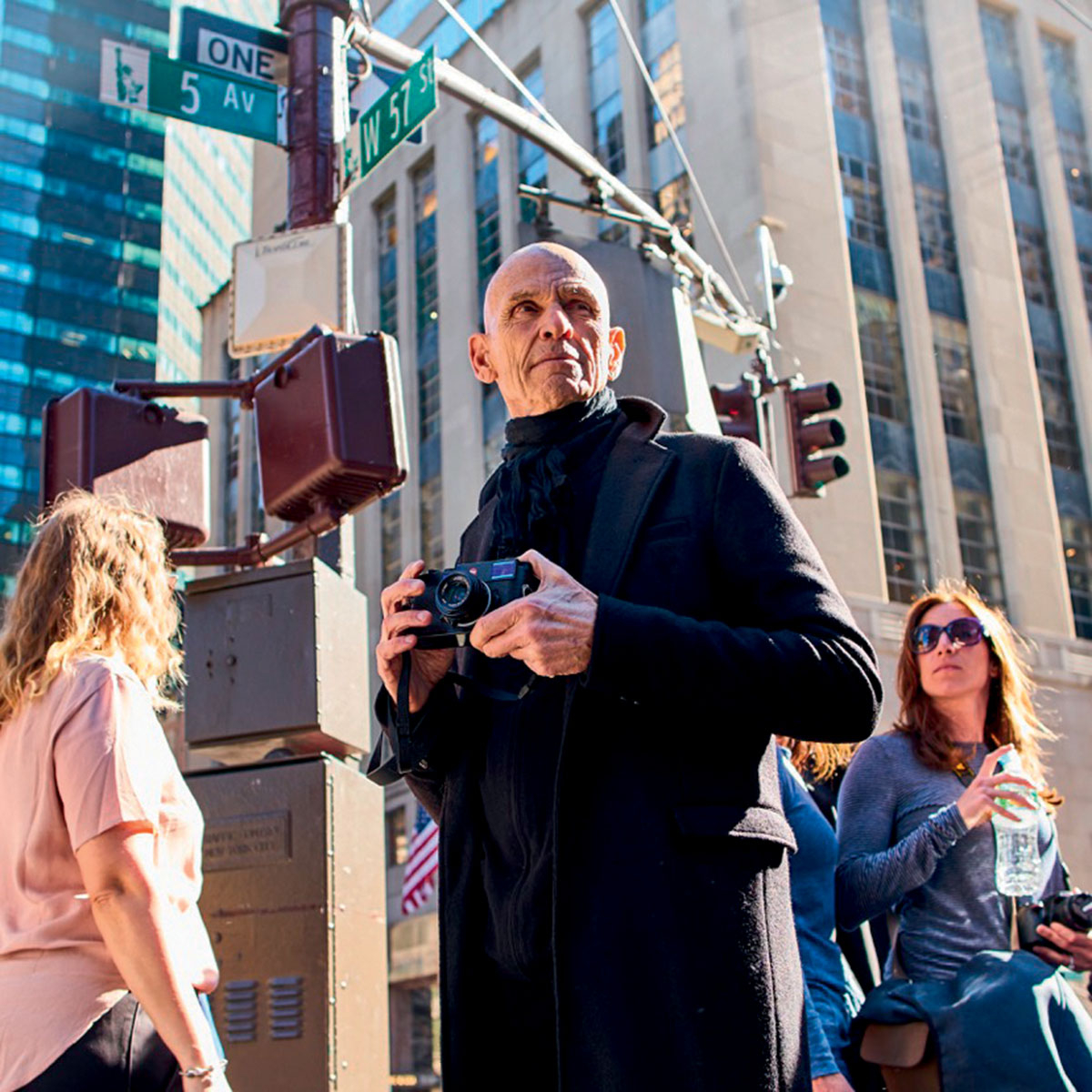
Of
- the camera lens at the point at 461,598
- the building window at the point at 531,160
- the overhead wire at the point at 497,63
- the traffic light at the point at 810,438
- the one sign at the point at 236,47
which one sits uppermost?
the building window at the point at 531,160

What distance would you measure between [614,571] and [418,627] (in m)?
0.36

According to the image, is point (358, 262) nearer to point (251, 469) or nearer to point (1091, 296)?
point (251, 469)

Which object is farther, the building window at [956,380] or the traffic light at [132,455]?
the building window at [956,380]

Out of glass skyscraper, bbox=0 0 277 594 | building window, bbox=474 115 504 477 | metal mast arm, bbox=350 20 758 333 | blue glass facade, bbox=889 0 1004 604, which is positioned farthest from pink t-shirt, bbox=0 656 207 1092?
glass skyscraper, bbox=0 0 277 594

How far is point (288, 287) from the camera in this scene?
299 inches

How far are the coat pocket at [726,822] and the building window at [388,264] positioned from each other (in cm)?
4003

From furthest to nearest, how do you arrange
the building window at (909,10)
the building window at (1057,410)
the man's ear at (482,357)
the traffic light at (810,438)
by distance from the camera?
the building window at (909,10), the building window at (1057,410), the traffic light at (810,438), the man's ear at (482,357)

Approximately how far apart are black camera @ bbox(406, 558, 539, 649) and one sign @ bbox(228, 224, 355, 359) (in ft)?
16.6

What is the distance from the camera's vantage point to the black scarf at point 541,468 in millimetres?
2705

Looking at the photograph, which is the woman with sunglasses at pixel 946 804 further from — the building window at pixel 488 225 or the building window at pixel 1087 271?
the building window at pixel 1087 271

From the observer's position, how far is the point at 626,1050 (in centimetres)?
214

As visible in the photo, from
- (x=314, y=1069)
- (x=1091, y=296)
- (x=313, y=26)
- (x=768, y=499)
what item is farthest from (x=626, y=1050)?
(x=1091, y=296)

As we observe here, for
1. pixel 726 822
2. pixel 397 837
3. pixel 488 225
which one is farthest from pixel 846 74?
pixel 726 822

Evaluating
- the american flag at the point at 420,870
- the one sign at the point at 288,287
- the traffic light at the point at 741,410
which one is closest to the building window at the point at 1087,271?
the american flag at the point at 420,870
